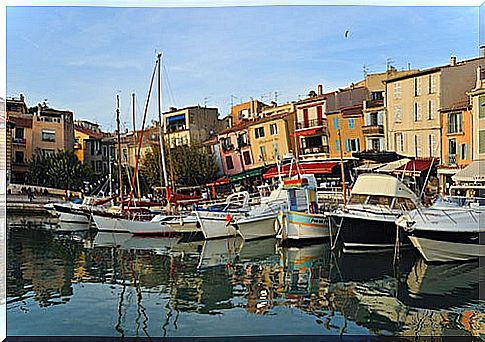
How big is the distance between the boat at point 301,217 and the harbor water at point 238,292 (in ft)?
0.77

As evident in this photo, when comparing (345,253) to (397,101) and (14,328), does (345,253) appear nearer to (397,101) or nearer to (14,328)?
(14,328)

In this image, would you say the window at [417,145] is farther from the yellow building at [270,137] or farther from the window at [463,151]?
the yellow building at [270,137]

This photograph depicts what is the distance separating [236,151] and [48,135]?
8.42 m

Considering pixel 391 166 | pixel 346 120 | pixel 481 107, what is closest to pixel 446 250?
pixel 481 107

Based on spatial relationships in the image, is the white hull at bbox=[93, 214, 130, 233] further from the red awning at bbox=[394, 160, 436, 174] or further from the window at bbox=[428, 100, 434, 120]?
the window at bbox=[428, 100, 434, 120]

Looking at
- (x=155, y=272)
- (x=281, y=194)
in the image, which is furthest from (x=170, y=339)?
(x=281, y=194)

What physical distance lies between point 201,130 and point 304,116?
602cm

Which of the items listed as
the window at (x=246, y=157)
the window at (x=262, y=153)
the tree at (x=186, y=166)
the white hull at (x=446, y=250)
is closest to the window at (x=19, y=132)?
the tree at (x=186, y=166)

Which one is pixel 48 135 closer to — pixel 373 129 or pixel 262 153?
pixel 262 153

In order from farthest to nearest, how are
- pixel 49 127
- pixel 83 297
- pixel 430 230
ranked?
pixel 49 127 < pixel 430 230 < pixel 83 297

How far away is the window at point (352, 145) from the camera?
17.7m

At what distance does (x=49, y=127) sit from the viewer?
2402 cm

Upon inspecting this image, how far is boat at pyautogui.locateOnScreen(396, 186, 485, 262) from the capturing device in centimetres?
777

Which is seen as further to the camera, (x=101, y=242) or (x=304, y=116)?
(x=304, y=116)
